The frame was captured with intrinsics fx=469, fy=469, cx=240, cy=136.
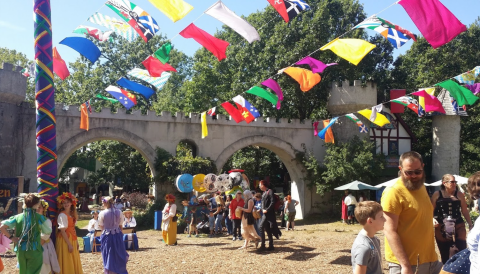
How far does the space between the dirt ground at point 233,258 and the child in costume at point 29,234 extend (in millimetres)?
2429

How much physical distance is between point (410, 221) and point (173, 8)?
497 cm

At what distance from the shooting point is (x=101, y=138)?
17.8 metres

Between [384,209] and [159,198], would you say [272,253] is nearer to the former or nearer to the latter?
[384,209]

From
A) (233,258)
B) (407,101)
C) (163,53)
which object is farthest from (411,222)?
(407,101)

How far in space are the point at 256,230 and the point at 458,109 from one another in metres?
14.2

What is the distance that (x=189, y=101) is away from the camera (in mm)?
27922

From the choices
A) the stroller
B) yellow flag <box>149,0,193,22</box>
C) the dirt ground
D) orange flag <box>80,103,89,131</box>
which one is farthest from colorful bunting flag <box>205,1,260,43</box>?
the stroller

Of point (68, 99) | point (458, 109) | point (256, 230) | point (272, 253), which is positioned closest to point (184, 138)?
point (256, 230)

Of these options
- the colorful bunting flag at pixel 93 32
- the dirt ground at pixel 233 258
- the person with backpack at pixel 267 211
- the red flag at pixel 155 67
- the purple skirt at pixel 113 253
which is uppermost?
the colorful bunting flag at pixel 93 32

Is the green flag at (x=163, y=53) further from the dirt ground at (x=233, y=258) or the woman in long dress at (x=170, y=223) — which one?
the dirt ground at (x=233, y=258)

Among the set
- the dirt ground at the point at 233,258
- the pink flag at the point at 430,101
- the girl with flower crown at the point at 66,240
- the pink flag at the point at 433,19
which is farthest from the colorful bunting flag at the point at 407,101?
the girl with flower crown at the point at 66,240

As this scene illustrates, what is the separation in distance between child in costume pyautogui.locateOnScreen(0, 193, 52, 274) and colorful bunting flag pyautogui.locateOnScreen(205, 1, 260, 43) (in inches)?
156

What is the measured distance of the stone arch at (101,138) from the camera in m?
16.8

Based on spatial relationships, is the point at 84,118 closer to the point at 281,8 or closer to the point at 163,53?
the point at 163,53
